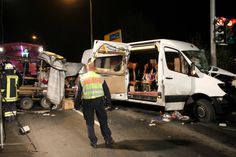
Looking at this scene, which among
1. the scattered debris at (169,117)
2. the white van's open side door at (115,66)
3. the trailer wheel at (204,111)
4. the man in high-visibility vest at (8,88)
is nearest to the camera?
the trailer wheel at (204,111)

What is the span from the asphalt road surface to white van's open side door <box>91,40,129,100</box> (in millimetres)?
1386

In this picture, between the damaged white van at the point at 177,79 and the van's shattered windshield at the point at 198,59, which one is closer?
the damaged white van at the point at 177,79

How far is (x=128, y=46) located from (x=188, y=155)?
635 centimetres

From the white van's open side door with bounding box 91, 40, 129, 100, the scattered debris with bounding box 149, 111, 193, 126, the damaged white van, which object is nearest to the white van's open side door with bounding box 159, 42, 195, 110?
the damaged white van

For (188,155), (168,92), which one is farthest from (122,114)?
(188,155)

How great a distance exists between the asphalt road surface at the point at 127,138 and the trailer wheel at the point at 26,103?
68.9 inches

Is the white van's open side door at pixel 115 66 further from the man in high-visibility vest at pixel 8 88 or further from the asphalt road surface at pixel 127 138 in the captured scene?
the man in high-visibility vest at pixel 8 88

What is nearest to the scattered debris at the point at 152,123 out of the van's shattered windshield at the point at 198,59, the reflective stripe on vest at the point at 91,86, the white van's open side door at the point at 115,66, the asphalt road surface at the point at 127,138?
the asphalt road surface at the point at 127,138

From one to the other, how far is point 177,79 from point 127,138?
3.38 m

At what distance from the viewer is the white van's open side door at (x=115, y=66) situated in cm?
1103

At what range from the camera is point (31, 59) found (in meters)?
13.1

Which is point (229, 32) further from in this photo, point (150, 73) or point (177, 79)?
point (150, 73)

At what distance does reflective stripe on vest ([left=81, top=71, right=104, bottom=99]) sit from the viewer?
6.31m

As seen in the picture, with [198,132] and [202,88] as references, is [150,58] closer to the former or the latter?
[202,88]
